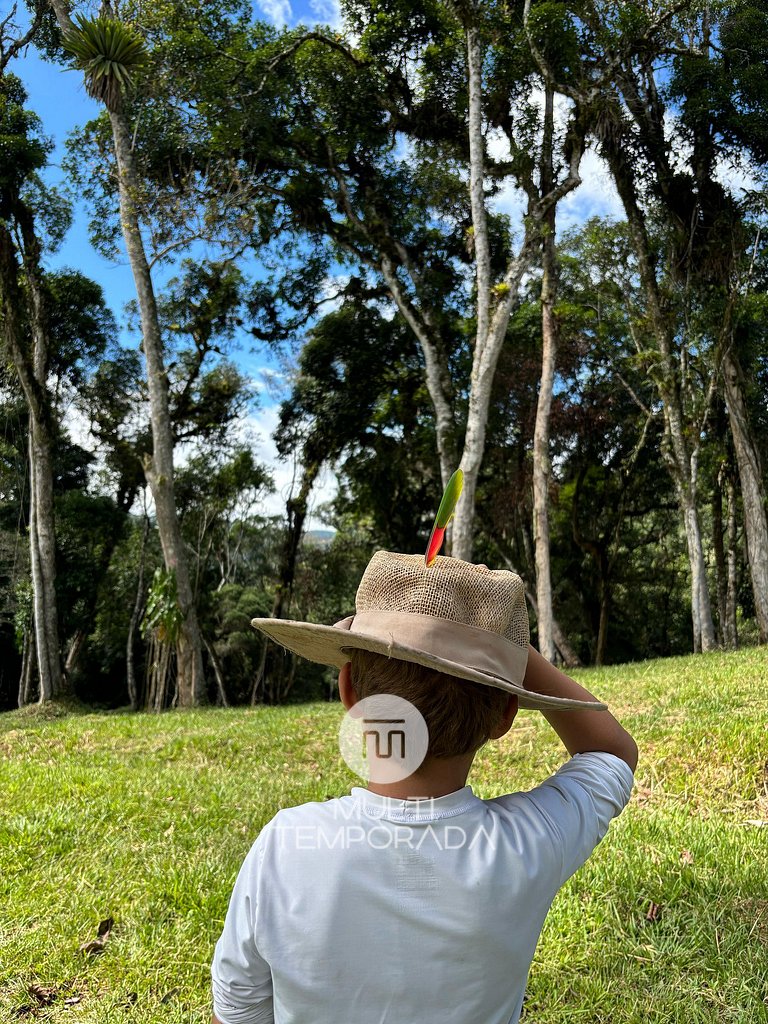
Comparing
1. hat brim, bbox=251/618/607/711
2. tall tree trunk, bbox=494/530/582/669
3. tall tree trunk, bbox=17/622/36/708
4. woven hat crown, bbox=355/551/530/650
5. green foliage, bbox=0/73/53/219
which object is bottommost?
tall tree trunk, bbox=17/622/36/708

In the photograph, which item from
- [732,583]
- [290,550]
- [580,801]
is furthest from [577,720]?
[290,550]

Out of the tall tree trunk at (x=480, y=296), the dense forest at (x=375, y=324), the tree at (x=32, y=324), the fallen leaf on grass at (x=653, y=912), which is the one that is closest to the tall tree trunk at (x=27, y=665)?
the dense forest at (x=375, y=324)

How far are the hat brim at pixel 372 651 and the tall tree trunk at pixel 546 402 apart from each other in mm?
11302

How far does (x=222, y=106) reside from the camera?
13.5 metres

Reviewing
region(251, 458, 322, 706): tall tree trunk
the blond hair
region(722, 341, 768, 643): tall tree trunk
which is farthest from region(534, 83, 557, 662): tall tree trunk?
the blond hair

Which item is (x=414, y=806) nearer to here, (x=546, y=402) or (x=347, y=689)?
(x=347, y=689)

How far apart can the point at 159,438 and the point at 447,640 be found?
12.6 metres

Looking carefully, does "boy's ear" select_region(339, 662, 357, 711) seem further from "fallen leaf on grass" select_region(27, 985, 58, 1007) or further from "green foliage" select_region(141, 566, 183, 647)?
"green foliage" select_region(141, 566, 183, 647)

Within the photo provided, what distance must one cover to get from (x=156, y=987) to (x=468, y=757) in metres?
2.40

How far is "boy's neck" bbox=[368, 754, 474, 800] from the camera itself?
1108 mm

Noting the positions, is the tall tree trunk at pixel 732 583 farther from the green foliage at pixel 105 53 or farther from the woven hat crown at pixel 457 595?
the woven hat crown at pixel 457 595

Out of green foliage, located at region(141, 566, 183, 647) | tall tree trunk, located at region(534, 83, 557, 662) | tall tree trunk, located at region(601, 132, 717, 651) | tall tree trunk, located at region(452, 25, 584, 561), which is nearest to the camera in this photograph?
tall tree trunk, located at region(452, 25, 584, 561)

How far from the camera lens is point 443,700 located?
111 centimetres

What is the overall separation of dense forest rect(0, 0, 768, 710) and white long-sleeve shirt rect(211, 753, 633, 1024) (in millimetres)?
10470
